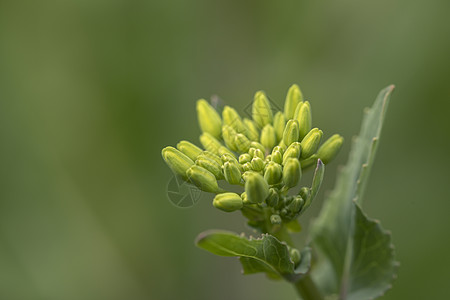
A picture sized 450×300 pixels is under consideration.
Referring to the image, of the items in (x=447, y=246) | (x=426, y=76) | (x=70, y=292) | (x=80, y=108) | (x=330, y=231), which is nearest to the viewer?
(x=330, y=231)

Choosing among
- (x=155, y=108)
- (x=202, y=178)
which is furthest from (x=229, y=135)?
(x=155, y=108)

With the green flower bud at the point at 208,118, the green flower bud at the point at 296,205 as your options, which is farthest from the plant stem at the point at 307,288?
the green flower bud at the point at 208,118

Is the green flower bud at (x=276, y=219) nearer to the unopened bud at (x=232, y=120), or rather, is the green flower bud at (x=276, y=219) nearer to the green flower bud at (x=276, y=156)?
the green flower bud at (x=276, y=156)

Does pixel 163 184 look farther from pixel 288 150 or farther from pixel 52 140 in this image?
pixel 288 150

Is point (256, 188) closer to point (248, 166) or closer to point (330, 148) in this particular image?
point (248, 166)

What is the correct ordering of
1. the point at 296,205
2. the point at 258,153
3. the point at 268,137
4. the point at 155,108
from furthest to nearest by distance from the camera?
1. the point at 155,108
2. the point at 268,137
3. the point at 258,153
4. the point at 296,205

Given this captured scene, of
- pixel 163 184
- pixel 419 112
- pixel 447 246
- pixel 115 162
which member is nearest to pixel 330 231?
pixel 447 246
